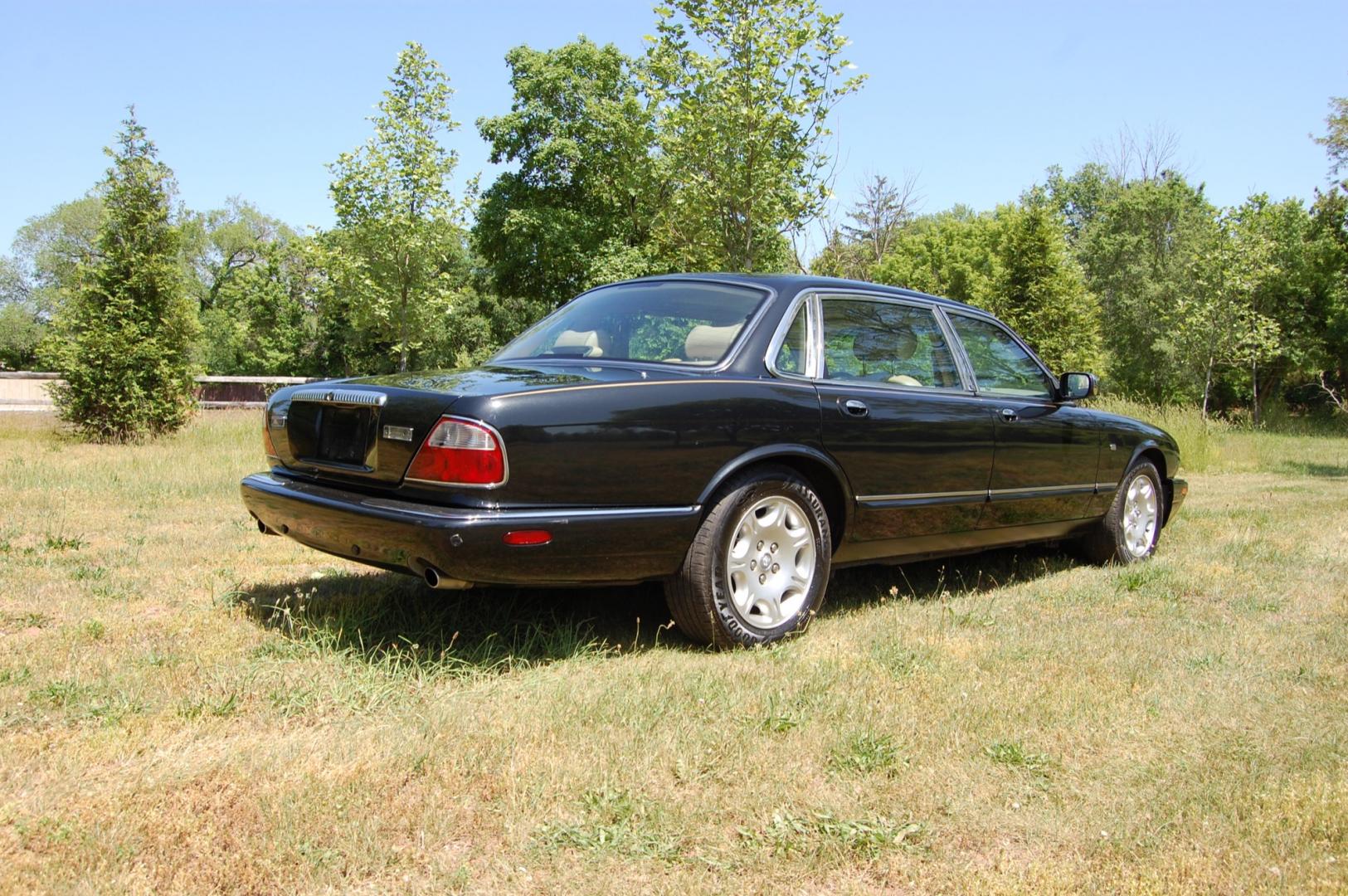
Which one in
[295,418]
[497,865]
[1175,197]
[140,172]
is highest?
[1175,197]

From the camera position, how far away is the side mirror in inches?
231

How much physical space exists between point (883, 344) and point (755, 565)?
146 centimetres

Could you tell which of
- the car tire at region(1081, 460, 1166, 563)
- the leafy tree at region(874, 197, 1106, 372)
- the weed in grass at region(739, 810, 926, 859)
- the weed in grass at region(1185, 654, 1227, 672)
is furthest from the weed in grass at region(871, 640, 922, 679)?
the leafy tree at region(874, 197, 1106, 372)

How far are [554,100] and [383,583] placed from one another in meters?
37.0

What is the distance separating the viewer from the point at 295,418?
4.21m

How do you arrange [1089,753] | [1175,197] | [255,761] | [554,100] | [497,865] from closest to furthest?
[497,865]
[255,761]
[1089,753]
[554,100]
[1175,197]

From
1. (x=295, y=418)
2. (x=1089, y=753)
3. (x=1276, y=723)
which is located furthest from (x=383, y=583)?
(x=1276, y=723)

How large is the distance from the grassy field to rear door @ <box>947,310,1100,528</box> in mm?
570

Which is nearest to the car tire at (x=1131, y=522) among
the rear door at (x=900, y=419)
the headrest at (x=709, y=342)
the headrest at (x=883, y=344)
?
the rear door at (x=900, y=419)

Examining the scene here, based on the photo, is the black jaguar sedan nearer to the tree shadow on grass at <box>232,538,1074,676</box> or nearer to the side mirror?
the side mirror

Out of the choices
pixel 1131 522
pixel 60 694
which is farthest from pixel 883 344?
pixel 60 694

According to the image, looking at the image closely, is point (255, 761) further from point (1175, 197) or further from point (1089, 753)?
point (1175, 197)

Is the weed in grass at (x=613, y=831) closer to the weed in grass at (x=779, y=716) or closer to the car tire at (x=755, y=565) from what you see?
the weed in grass at (x=779, y=716)

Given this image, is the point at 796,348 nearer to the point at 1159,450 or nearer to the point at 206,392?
the point at 1159,450
